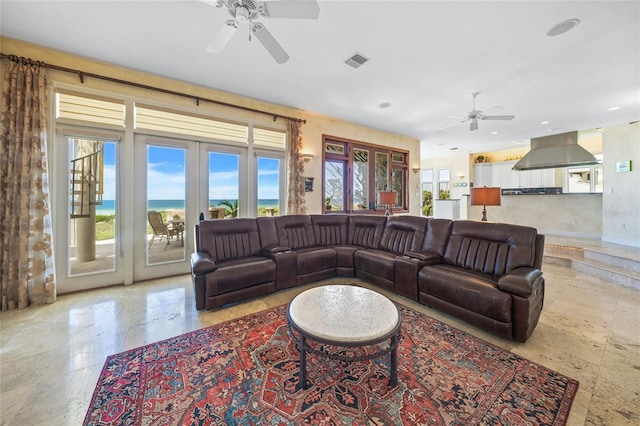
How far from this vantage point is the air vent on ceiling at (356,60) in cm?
312

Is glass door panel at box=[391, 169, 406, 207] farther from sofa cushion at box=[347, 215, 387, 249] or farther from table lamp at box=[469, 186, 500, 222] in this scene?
→ table lamp at box=[469, 186, 500, 222]

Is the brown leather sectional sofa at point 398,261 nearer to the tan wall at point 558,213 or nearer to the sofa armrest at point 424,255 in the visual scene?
the sofa armrest at point 424,255

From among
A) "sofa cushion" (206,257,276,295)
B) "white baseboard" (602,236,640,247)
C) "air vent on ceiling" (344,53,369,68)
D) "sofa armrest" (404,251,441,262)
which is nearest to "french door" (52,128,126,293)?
"sofa cushion" (206,257,276,295)

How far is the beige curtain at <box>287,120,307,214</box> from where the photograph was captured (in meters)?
5.05

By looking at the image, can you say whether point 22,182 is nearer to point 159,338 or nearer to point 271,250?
point 159,338

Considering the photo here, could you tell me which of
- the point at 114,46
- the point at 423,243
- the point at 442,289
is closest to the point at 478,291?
the point at 442,289

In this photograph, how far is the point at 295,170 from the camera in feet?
16.7

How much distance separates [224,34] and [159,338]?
2.88m

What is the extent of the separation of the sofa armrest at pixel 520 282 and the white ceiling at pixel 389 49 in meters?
2.54

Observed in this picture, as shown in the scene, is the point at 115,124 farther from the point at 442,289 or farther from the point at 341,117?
the point at 442,289

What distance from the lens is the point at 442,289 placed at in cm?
267

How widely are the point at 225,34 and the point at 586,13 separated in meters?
3.52

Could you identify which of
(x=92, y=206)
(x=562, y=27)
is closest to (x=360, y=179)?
(x=562, y=27)

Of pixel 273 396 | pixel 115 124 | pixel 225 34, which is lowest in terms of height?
pixel 273 396
